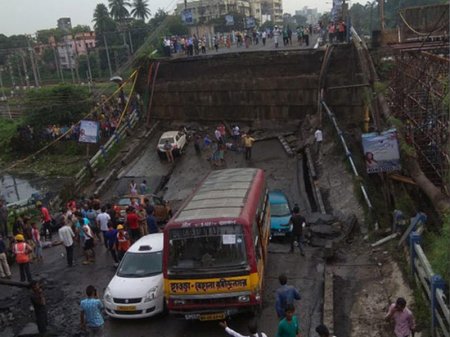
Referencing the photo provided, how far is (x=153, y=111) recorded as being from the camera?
3238cm

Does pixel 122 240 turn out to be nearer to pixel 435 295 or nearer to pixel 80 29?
pixel 435 295

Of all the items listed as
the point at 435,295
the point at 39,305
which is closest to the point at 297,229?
the point at 435,295

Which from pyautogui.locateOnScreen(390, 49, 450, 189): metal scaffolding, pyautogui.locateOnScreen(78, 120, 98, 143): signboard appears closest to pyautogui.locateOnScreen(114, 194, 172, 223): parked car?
pyautogui.locateOnScreen(78, 120, 98, 143): signboard

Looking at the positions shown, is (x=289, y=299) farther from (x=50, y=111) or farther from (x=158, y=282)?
(x=50, y=111)

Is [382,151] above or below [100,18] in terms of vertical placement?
below

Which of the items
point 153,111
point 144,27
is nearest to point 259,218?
point 153,111

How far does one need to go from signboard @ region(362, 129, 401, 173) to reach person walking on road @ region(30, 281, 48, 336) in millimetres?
A: 10869

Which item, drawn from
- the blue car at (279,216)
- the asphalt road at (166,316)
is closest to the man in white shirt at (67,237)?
the asphalt road at (166,316)

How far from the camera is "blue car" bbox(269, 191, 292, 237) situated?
17.3 m

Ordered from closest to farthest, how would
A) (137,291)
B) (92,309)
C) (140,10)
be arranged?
1. (92,309)
2. (137,291)
3. (140,10)

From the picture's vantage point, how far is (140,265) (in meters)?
12.7

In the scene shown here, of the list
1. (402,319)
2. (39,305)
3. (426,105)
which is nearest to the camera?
(402,319)

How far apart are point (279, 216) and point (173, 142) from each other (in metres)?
11.4

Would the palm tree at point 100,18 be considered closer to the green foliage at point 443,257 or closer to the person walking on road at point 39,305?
the person walking on road at point 39,305
